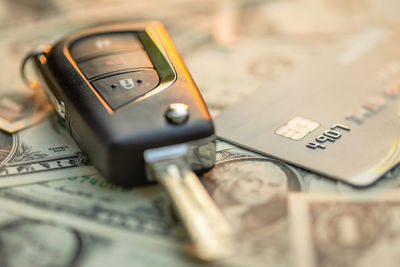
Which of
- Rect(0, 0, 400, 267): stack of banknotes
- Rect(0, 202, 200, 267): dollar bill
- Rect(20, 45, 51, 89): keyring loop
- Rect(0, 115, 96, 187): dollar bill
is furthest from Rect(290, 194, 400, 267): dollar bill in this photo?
Rect(20, 45, 51, 89): keyring loop

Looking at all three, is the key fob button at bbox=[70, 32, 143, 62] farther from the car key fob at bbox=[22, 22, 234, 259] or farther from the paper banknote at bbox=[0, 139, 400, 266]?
the paper banknote at bbox=[0, 139, 400, 266]

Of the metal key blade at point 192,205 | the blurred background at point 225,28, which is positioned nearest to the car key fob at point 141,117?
the metal key blade at point 192,205

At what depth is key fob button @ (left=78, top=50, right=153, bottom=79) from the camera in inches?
21.1

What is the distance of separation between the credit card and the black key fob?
95mm

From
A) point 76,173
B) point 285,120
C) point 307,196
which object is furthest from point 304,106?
point 76,173

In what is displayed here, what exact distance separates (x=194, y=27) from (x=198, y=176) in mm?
399

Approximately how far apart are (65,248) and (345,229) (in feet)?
0.80

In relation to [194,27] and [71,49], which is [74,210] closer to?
[71,49]

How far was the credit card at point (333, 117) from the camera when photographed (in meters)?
0.51

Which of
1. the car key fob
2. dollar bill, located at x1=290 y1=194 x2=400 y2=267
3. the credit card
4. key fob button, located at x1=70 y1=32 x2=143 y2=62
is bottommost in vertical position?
dollar bill, located at x1=290 y1=194 x2=400 y2=267

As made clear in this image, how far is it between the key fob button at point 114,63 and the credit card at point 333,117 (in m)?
0.11

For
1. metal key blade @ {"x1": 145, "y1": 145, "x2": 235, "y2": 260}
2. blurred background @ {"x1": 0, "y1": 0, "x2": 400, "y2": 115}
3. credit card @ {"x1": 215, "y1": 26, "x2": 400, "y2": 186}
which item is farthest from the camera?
blurred background @ {"x1": 0, "y1": 0, "x2": 400, "y2": 115}

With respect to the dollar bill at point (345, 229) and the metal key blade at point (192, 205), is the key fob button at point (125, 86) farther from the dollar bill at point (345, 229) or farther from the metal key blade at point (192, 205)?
the dollar bill at point (345, 229)

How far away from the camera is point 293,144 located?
0.54 m
